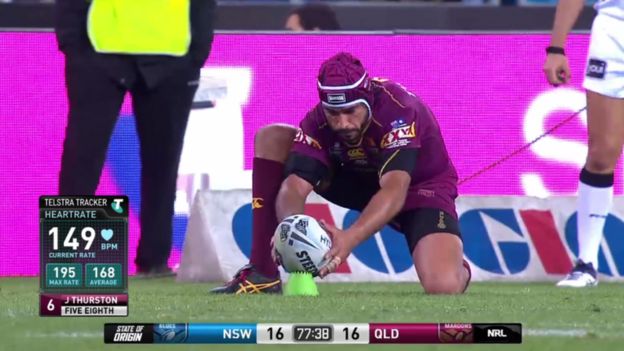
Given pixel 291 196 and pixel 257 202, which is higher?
pixel 291 196

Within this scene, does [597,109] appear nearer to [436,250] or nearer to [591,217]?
[591,217]

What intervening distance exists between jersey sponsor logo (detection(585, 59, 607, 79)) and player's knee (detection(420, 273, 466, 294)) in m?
1.37

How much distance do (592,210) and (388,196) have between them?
165cm

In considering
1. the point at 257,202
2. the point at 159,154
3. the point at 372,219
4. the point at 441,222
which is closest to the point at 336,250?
the point at 372,219

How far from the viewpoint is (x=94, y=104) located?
8.71 metres

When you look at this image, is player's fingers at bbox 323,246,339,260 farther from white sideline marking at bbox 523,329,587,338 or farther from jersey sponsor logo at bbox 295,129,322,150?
white sideline marking at bbox 523,329,587,338

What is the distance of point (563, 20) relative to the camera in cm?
826

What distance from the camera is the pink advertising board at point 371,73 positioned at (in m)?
9.53

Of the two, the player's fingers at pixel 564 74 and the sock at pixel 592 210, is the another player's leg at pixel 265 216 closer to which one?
the player's fingers at pixel 564 74

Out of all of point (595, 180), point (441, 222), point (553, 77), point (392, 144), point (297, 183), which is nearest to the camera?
point (392, 144)

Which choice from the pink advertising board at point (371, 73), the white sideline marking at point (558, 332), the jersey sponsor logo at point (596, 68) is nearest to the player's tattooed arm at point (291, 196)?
the jersey sponsor logo at point (596, 68)

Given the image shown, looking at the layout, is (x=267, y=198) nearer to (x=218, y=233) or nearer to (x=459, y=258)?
(x=459, y=258)

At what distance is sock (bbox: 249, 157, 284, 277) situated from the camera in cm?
749

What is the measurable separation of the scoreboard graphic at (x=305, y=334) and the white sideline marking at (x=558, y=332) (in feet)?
0.55
